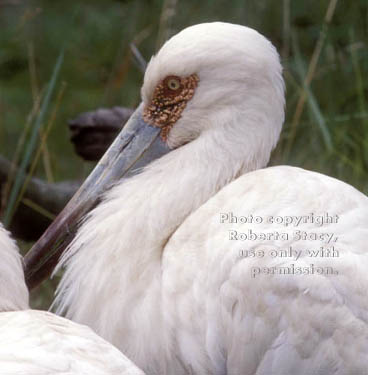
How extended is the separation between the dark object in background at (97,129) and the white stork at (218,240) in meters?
1.13

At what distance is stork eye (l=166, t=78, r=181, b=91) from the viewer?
141 inches

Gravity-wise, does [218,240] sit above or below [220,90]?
below

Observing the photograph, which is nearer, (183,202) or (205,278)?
(205,278)

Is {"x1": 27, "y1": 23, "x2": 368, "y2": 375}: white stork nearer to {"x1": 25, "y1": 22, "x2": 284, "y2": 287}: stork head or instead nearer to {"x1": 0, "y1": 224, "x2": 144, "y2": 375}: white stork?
{"x1": 25, "y1": 22, "x2": 284, "y2": 287}: stork head

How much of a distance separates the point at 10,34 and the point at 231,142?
13.1ft

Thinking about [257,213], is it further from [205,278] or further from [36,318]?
[36,318]

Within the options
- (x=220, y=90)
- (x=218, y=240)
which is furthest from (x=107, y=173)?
(x=218, y=240)

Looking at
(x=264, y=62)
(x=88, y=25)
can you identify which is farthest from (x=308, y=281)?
(x=88, y=25)

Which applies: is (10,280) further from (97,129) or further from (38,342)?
(97,129)

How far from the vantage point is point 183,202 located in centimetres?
349

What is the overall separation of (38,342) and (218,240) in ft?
2.47

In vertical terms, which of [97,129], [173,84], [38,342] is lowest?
[38,342]

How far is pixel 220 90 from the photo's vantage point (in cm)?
354

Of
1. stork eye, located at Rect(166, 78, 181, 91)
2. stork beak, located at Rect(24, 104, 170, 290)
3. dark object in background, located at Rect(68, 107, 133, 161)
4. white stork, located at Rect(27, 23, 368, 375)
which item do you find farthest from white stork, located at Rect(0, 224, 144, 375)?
dark object in background, located at Rect(68, 107, 133, 161)
